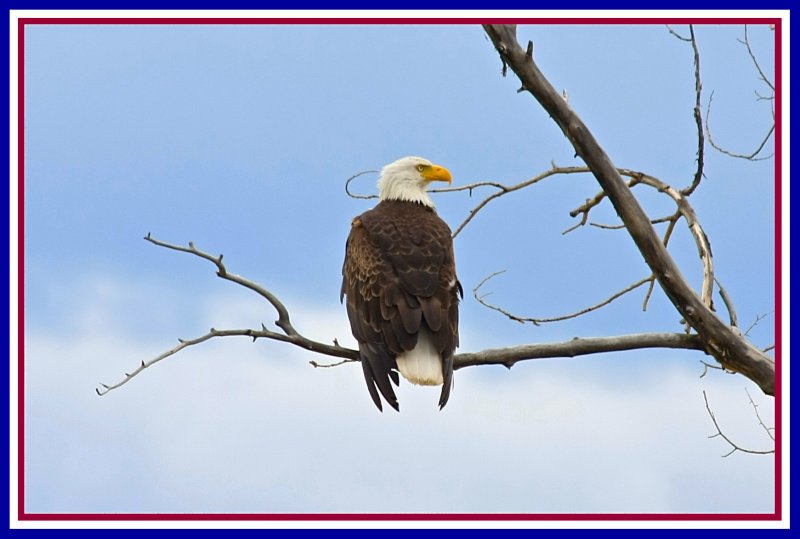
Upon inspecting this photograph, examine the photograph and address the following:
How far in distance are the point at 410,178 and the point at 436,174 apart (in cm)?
20

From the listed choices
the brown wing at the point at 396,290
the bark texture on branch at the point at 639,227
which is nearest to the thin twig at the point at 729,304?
the bark texture on branch at the point at 639,227

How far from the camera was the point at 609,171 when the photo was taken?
18.3 ft

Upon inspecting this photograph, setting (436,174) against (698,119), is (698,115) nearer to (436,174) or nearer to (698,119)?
(698,119)

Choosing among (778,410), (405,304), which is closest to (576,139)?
(405,304)

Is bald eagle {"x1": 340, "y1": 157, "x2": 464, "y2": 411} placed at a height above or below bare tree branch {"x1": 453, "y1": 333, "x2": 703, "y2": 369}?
above

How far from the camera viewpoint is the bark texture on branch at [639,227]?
17.5 feet

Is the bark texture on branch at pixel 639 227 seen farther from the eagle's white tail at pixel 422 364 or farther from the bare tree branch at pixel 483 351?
the eagle's white tail at pixel 422 364

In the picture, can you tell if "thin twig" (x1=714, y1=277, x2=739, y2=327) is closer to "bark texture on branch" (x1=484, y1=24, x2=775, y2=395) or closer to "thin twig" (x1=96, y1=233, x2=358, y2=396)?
"bark texture on branch" (x1=484, y1=24, x2=775, y2=395)

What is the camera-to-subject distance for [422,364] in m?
5.95

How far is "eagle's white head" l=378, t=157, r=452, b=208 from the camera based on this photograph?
7.65 metres

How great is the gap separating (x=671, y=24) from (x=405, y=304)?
226 cm

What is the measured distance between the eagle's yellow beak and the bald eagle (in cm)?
58

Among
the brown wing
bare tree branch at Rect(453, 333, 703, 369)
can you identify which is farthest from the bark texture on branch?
the brown wing

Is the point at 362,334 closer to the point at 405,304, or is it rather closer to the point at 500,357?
the point at 405,304
